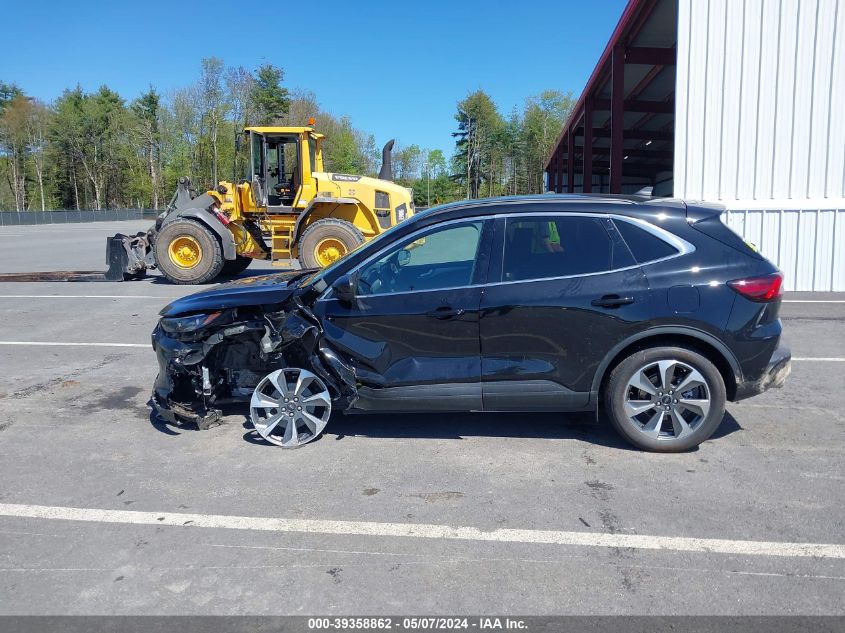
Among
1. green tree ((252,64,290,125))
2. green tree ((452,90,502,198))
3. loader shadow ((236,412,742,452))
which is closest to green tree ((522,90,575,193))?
green tree ((452,90,502,198))

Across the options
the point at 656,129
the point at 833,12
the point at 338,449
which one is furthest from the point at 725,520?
the point at 656,129

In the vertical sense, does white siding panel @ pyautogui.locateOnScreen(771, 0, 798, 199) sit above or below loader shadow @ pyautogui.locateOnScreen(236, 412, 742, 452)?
above

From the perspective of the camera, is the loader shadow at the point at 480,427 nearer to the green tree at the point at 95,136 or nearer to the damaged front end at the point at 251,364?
the damaged front end at the point at 251,364

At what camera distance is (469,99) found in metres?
79.1

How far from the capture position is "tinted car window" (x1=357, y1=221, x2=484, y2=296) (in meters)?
4.86

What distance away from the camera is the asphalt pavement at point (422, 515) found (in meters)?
3.08

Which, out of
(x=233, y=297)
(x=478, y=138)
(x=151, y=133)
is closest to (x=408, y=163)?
(x=478, y=138)

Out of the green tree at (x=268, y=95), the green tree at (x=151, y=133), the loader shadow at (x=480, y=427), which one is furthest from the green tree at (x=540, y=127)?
the loader shadow at (x=480, y=427)

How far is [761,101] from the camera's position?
11859 millimetres

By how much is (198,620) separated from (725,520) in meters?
2.75

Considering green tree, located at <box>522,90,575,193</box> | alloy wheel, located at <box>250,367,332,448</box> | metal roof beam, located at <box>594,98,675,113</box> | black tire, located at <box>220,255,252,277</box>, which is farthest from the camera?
green tree, located at <box>522,90,575,193</box>

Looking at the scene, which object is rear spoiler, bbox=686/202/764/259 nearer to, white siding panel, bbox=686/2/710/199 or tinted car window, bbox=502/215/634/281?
tinted car window, bbox=502/215/634/281

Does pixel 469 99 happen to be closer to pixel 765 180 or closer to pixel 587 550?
pixel 765 180

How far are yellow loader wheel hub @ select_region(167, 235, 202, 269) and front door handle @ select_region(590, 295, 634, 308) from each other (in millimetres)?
11057
